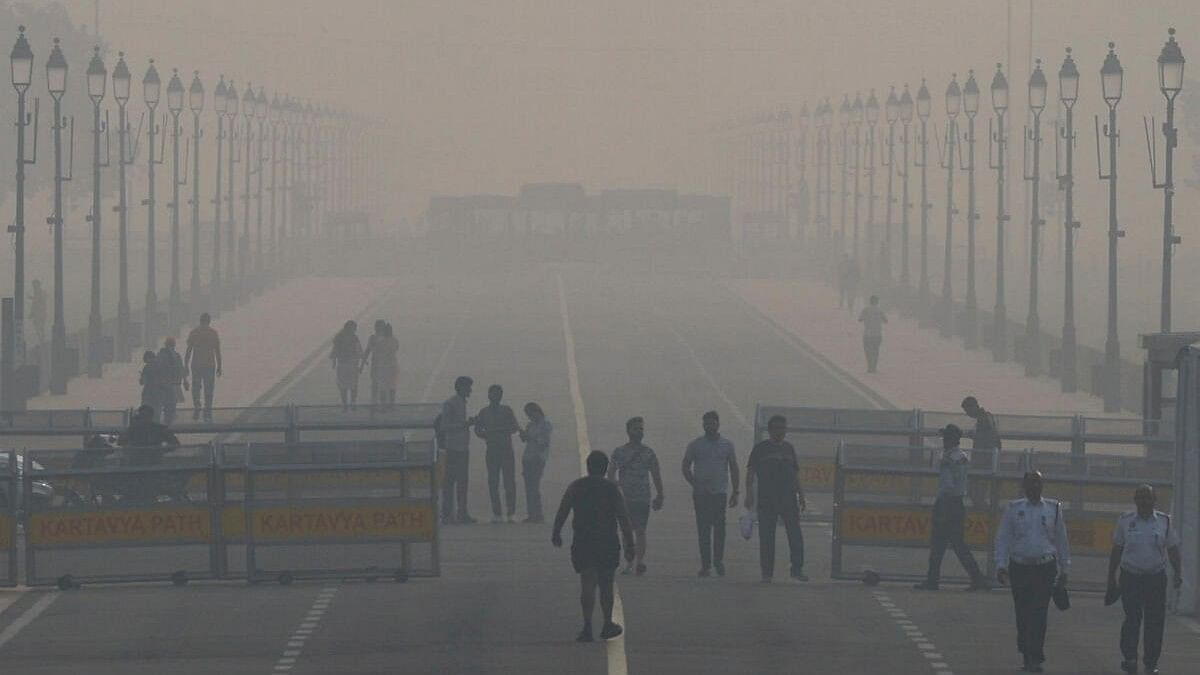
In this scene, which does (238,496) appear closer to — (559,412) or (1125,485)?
(1125,485)

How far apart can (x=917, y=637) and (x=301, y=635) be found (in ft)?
14.1

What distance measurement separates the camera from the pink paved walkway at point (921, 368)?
51588 mm

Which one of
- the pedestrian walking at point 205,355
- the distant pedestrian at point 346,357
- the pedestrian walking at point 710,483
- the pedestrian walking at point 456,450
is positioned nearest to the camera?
the pedestrian walking at point 710,483

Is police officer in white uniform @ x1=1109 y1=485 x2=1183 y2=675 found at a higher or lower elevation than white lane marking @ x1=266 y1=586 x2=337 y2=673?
higher

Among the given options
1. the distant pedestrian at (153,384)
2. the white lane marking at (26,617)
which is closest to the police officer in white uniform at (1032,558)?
the white lane marking at (26,617)

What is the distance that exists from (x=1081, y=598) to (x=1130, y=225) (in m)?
167

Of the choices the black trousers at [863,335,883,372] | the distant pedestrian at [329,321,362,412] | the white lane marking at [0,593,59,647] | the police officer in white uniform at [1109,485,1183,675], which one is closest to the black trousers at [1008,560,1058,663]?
the police officer in white uniform at [1109,485,1183,675]

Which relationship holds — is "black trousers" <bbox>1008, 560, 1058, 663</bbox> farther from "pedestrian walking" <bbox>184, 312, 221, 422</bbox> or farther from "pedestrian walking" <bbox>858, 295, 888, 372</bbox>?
"pedestrian walking" <bbox>858, 295, 888, 372</bbox>

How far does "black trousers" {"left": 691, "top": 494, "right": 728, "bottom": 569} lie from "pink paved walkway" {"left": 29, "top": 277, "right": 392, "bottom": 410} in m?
22.5

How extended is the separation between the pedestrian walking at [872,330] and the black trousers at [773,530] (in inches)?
1260

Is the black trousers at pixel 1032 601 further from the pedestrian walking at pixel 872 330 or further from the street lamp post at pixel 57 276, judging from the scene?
the pedestrian walking at pixel 872 330

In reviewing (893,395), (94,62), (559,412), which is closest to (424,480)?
(559,412)

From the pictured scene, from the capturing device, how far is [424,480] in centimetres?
2561

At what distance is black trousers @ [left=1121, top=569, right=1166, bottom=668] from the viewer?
20375 mm
